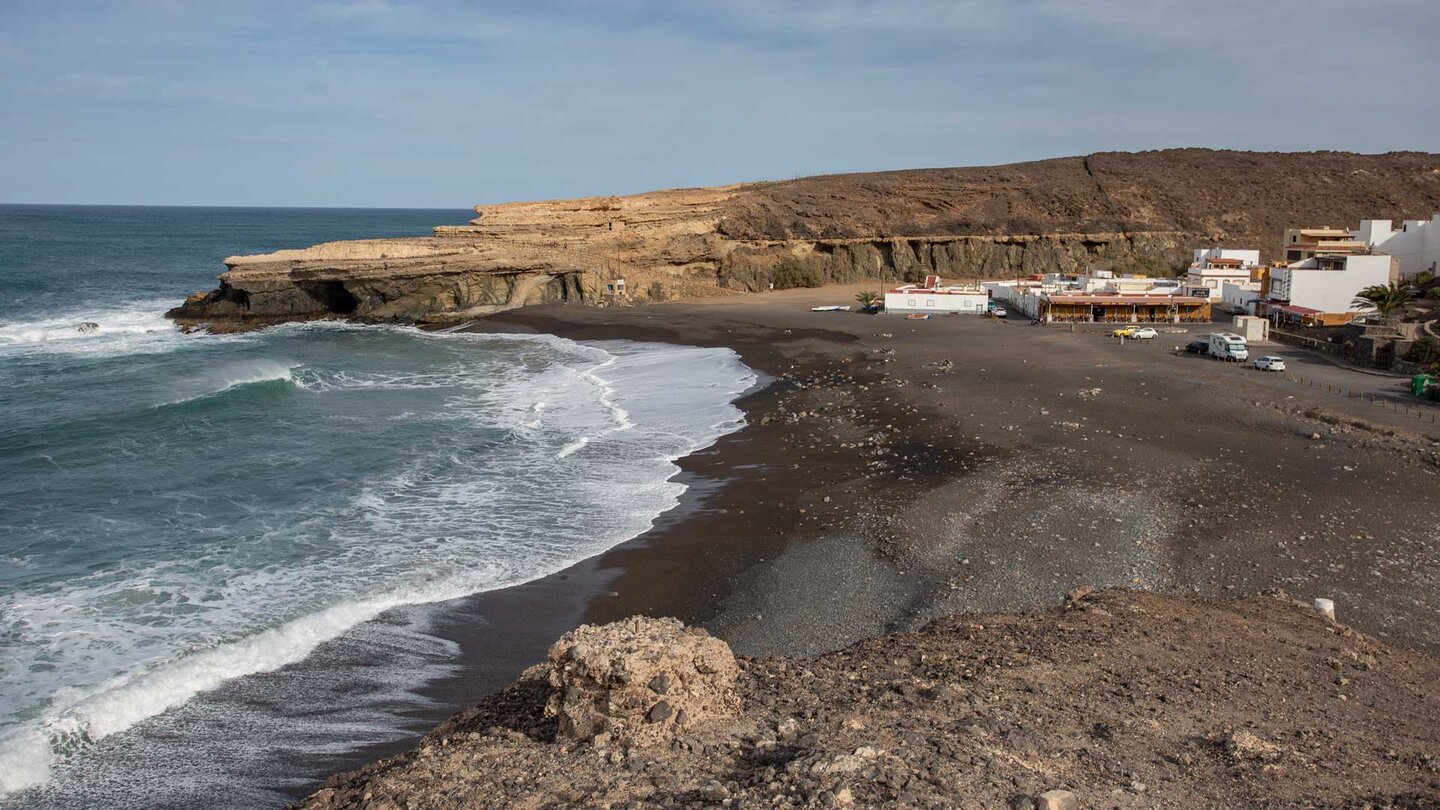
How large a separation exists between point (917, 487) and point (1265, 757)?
42.1ft

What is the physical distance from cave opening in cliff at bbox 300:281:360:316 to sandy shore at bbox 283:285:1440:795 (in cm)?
3286

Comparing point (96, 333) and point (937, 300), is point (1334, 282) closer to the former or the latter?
point (937, 300)

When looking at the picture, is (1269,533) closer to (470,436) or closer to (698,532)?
(698,532)

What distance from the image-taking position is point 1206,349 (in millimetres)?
38031

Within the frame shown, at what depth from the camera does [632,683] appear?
884 centimetres

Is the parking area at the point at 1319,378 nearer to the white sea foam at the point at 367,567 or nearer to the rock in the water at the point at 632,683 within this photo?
the white sea foam at the point at 367,567

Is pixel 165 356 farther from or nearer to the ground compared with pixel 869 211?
nearer to the ground

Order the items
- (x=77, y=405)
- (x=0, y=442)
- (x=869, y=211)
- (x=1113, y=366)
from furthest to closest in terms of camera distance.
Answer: (x=869, y=211)
(x=1113, y=366)
(x=77, y=405)
(x=0, y=442)

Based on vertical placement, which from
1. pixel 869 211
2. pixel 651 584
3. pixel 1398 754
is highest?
pixel 869 211

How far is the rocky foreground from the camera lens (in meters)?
7.90

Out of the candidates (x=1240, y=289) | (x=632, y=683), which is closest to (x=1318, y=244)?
(x=1240, y=289)

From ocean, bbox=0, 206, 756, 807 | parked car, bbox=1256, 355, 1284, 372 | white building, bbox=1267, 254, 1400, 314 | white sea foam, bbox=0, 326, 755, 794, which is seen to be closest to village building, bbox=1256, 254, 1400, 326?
white building, bbox=1267, 254, 1400, 314

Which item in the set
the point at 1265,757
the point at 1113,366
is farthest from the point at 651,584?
the point at 1113,366

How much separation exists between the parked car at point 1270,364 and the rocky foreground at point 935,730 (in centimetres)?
2385
